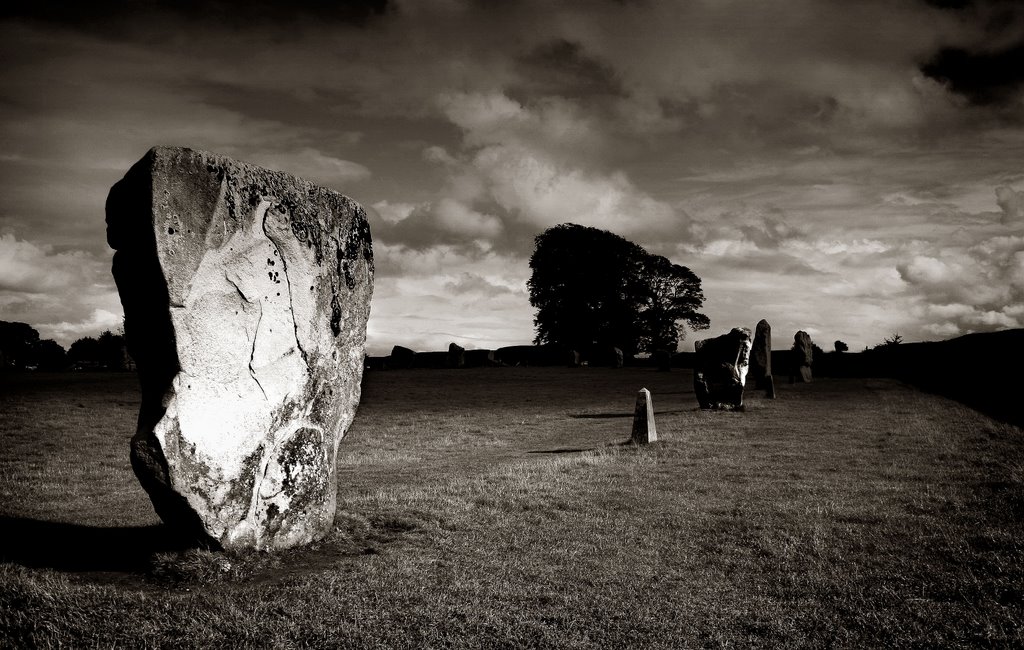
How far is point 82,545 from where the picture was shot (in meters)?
7.96

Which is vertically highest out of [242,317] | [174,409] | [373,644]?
[242,317]

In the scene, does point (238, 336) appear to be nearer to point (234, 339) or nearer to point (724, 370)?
point (234, 339)

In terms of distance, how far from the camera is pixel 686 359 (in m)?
54.6

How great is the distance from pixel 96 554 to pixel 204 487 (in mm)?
2091

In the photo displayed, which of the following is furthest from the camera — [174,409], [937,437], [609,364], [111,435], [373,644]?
[609,364]

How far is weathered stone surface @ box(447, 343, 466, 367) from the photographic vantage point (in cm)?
5103

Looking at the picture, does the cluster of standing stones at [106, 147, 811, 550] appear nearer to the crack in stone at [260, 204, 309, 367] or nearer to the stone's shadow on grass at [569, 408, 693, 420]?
the crack in stone at [260, 204, 309, 367]

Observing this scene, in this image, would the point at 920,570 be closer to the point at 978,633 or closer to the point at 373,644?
the point at 978,633

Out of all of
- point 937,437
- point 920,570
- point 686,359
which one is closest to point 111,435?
point 920,570

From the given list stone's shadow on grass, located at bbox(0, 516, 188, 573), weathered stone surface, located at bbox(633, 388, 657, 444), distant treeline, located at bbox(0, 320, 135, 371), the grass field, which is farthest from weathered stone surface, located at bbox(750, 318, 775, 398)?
distant treeline, located at bbox(0, 320, 135, 371)

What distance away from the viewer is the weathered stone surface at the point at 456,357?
167 feet

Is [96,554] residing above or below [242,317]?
below

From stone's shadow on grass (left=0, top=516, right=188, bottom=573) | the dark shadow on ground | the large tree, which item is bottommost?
stone's shadow on grass (left=0, top=516, right=188, bottom=573)

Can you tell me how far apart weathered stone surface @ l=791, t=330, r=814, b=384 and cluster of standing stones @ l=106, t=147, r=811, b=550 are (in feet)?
108
